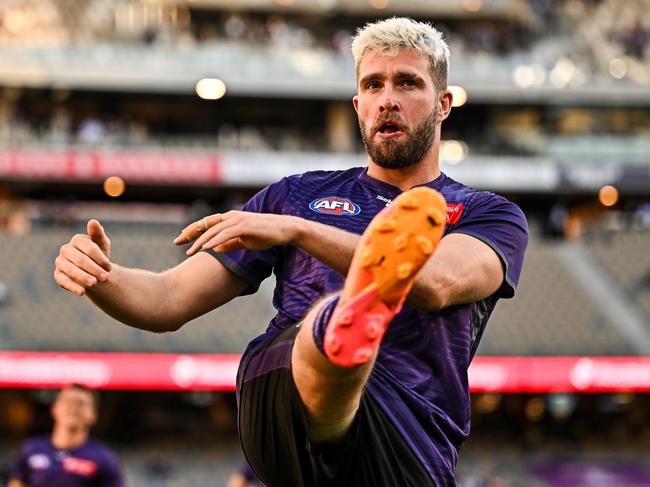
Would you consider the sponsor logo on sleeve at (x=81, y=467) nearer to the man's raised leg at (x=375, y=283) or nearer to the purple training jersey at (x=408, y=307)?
the purple training jersey at (x=408, y=307)

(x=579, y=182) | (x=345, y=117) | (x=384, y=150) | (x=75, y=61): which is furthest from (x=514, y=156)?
(x=384, y=150)

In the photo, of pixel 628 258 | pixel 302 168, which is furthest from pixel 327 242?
pixel 302 168

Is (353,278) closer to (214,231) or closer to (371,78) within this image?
(214,231)

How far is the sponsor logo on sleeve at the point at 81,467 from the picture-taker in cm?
715

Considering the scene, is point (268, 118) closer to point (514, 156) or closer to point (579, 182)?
point (514, 156)

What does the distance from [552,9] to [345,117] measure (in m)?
7.92

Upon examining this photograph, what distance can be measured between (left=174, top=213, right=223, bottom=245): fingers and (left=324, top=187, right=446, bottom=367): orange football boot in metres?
0.47

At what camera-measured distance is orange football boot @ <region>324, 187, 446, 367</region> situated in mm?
2576

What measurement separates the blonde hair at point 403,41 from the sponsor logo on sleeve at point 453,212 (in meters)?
0.43

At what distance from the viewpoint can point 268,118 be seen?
105 ft

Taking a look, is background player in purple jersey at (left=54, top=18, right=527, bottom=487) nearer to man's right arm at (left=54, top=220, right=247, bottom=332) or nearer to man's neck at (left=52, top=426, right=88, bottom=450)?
man's right arm at (left=54, top=220, right=247, bottom=332)


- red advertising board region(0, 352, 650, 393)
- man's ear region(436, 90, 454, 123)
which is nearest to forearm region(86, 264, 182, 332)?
man's ear region(436, 90, 454, 123)

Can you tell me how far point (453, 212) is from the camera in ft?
11.6

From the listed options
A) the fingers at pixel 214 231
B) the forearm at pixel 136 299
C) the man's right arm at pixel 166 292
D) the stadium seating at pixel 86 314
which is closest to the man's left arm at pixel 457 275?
the fingers at pixel 214 231
